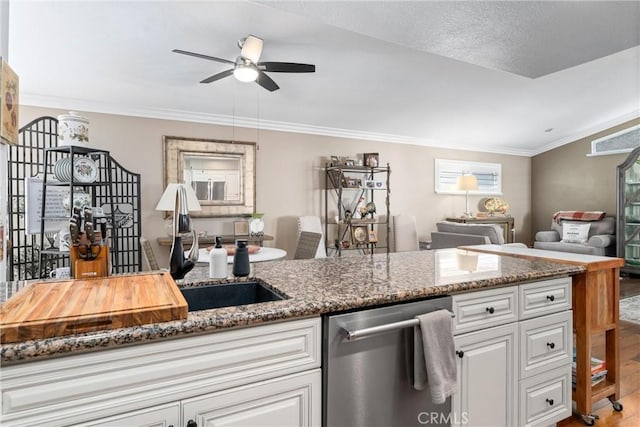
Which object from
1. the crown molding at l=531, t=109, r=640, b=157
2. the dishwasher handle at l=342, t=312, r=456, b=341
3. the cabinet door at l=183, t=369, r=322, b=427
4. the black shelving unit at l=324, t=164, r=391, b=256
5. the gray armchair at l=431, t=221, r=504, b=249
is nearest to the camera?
the cabinet door at l=183, t=369, r=322, b=427

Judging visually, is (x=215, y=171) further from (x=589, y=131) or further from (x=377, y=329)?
(x=589, y=131)

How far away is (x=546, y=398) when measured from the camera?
181 cm

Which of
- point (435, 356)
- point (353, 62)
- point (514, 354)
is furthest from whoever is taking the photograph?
point (353, 62)

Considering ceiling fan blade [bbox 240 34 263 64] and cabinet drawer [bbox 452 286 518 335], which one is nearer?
cabinet drawer [bbox 452 286 518 335]

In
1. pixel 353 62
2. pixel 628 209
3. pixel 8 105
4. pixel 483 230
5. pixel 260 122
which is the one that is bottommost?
pixel 483 230

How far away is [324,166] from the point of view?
552cm

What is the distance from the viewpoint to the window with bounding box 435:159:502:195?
A: 6578 millimetres

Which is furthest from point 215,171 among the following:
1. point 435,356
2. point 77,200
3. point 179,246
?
point 435,356

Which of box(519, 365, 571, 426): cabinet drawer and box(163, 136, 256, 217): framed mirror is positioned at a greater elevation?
box(163, 136, 256, 217): framed mirror

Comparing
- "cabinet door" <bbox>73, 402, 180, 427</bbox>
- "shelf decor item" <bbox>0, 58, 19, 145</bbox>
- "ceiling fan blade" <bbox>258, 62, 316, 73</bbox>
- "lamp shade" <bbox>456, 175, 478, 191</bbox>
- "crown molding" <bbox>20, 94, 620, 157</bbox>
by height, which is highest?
"crown molding" <bbox>20, 94, 620, 157</bbox>

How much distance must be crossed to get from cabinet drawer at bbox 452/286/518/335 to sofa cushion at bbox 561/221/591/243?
576 centimetres

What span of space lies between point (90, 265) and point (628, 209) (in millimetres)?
7583

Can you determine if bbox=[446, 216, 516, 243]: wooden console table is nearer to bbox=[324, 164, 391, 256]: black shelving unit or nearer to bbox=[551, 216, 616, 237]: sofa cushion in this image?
bbox=[551, 216, 616, 237]: sofa cushion

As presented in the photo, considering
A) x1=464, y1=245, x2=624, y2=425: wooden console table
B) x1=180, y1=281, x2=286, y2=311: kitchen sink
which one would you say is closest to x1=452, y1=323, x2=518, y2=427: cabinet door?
x1=464, y1=245, x2=624, y2=425: wooden console table
